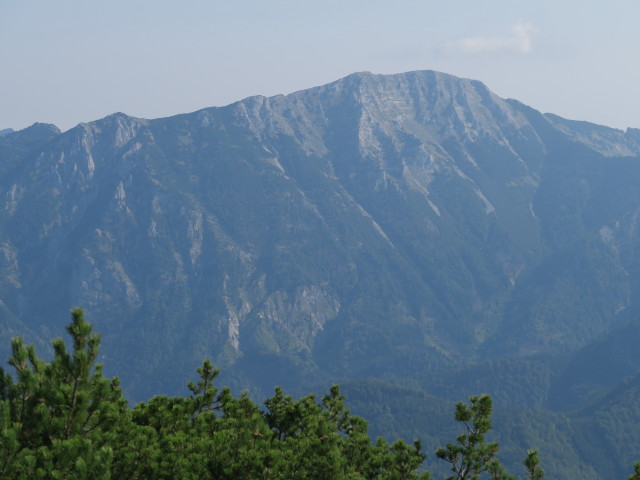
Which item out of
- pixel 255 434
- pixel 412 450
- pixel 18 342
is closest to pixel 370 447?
pixel 412 450

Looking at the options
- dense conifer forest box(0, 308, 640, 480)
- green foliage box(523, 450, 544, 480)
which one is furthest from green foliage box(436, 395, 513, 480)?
green foliage box(523, 450, 544, 480)

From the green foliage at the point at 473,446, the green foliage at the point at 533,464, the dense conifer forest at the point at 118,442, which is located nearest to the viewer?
the dense conifer forest at the point at 118,442

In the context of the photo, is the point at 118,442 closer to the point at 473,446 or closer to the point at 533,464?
the point at 473,446

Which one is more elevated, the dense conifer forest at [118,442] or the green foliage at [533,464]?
the dense conifer forest at [118,442]

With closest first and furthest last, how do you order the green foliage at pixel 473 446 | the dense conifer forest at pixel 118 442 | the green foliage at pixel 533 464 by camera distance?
1. the dense conifer forest at pixel 118 442
2. the green foliage at pixel 533 464
3. the green foliage at pixel 473 446

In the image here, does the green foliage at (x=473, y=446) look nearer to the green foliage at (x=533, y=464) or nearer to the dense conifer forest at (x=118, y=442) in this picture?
the dense conifer forest at (x=118, y=442)

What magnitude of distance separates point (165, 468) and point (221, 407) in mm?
13381

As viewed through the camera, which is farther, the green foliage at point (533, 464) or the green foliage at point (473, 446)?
the green foliage at point (473, 446)

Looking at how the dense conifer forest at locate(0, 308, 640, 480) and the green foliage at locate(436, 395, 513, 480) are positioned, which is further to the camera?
the green foliage at locate(436, 395, 513, 480)

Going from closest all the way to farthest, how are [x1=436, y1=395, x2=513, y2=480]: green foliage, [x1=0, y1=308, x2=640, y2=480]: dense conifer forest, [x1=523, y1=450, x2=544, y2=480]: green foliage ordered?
[x1=0, y1=308, x2=640, y2=480]: dense conifer forest < [x1=523, y1=450, x2=544, y2=480]: green foliage < [x1=436, y1=395, x2=513, y2=480]: green foliage

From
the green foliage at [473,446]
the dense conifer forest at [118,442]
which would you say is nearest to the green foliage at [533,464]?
the dense conifer forest at [118,442]

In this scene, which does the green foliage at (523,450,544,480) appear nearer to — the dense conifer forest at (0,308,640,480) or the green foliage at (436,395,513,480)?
the dense conifer forest at (0,308,640,480)

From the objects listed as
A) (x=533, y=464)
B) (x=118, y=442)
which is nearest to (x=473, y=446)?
(x=533, y=464)

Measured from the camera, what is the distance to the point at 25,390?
1415 inches
